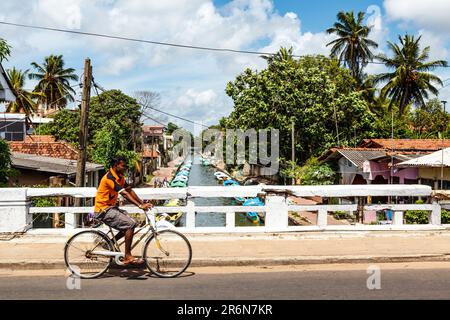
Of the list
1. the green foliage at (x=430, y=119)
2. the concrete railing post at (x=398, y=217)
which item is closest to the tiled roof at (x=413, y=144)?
the green foliage at (x=430, y=119)

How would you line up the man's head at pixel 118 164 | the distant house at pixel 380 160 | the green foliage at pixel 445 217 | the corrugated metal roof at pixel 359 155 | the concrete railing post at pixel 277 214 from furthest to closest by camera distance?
the corrugated metal roof at pixel 359 155 → the distant house at pixel 380 160 → the green foliage at pixel 445 217 → the concrete railing post at pixel 277 214 → the man's head at pixel 118 164

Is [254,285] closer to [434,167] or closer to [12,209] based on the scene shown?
[12,209]

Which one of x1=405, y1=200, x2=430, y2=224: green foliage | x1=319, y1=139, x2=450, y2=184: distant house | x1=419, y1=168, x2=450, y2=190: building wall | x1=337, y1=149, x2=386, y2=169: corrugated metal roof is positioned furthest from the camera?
x1=337, y1=149, x2=386, y2=169: corrugated metal roof

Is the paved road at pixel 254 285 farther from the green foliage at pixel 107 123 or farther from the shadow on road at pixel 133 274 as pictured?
the green foliage at pixel 107 123

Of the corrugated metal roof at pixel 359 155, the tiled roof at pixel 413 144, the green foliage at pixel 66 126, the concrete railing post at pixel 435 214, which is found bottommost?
the concrete railing post at pixel 435 214

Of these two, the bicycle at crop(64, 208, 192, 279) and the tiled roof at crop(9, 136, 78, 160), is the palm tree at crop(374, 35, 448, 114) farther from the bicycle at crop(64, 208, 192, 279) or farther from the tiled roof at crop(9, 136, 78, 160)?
the bicycle at crop(64, 208, 192, 279)

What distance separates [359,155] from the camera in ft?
96.4

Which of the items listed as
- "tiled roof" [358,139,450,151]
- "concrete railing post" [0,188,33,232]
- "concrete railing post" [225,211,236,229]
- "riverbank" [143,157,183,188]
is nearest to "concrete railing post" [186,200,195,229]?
"concrete railing post" [225,211,236,229]

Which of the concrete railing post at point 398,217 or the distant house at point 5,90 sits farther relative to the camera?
the distant house at point 5,90

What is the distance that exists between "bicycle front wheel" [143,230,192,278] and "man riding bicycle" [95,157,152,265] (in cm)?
20

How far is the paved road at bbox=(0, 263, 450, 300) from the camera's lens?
6.66m

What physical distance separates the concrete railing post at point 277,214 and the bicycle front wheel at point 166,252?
313 centimetres

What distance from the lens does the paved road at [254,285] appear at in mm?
6656

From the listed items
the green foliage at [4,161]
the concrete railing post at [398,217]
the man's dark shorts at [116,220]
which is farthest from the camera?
the green foliage at [4,161]
